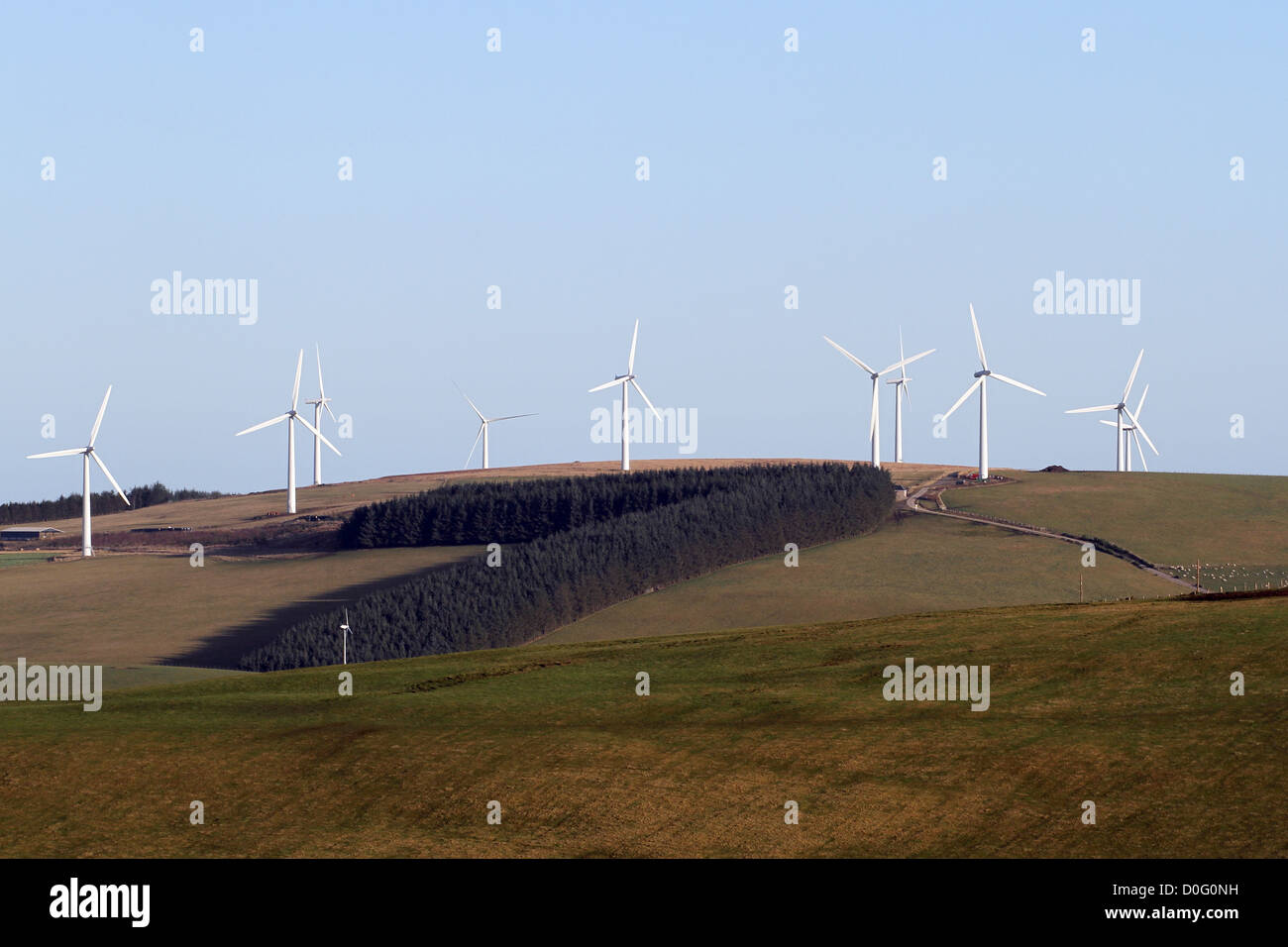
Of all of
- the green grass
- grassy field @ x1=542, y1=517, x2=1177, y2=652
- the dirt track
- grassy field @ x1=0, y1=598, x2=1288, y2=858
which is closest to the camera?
grassy field @ x1=0, y1=598, x2=1288, y2=858

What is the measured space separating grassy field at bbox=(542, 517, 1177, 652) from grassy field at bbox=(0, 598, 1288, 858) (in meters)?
63.0

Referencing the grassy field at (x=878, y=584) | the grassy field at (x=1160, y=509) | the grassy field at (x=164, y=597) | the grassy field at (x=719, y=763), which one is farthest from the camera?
the grassy field at (x=1160, y=509)

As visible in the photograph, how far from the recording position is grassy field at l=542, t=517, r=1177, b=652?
12075 cm

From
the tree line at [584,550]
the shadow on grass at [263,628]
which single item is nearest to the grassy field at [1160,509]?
the tree line at [584,550]

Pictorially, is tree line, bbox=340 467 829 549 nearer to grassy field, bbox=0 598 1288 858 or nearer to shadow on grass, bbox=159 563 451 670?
shadow on grass, bbox=159 563 451 670

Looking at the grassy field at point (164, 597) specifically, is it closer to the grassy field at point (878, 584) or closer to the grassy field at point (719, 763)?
the grassy field at point (878, 584)

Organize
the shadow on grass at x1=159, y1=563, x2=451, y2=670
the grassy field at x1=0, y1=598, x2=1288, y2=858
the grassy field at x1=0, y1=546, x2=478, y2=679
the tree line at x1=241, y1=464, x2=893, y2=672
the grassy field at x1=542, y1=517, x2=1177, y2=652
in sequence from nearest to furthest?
the grassy field at x1=0, y1=598, x2=1288, y2=858
the shadow on grass at x1=159, y1=563, x2=451, y2=670
the tree line at x1=241, y1=464, x2=893, y2=672
the grassy field at x1=542, y1=517, x2=1177, y2=652
the grassy field at x1=0, y1=546, x2=478, y2=679

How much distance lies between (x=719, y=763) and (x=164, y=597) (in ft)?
383

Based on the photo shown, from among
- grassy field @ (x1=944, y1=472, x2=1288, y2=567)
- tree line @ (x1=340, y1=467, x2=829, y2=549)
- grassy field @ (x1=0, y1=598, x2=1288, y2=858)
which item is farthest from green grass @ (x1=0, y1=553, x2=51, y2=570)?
grassy field @ (x1=0, y1=598, x2=1288, y2=858)

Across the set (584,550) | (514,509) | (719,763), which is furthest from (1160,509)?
(719,763)

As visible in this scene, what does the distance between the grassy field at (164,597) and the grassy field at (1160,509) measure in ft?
205

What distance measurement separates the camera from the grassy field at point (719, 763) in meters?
34.1
